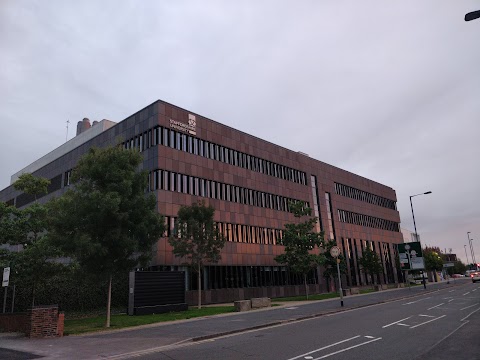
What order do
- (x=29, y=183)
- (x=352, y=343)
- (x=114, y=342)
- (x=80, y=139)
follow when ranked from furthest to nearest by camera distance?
1. (x=80, y=139)
2. (x=29, y=183)
3. (x=114, y=342)
4. (x=352, y=343)

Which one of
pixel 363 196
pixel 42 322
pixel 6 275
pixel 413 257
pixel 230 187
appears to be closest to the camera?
pixel 42 322

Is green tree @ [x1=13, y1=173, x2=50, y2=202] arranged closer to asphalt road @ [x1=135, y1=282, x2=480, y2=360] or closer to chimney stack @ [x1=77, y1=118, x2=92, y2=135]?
asphalt road @ [x1=135, y1=282, x2=480, y2=360]

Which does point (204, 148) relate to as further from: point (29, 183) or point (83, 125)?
point (83, 125)

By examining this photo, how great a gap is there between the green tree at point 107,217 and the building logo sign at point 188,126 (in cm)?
1737

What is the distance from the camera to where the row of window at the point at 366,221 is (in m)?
67.4

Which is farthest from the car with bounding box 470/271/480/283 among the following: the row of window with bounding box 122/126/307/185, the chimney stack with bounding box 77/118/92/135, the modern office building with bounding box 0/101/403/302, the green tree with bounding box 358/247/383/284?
the chimney stack with bounding box 77/118/92/135

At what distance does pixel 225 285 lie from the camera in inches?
1614

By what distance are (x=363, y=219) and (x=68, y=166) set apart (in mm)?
51931

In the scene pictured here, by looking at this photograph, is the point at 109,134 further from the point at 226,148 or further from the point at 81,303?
the point at 81,303

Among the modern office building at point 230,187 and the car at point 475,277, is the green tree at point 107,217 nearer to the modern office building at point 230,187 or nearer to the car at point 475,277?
the modern office building at point 230,187

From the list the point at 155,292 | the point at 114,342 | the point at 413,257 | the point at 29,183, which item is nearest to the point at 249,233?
the point at 155,292

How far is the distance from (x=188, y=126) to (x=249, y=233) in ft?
47.0

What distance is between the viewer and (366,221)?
7425 centimetres

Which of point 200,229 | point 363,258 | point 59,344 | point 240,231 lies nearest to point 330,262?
point 240,231
